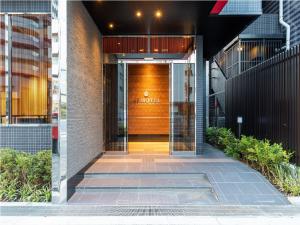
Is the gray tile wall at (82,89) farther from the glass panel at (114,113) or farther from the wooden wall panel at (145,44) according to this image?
the wooden wall panel at (145,44)

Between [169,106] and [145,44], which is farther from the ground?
[145,44]

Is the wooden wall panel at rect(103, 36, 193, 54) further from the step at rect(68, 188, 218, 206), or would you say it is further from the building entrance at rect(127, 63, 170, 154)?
the step at rect(68, 188, 218, 206)

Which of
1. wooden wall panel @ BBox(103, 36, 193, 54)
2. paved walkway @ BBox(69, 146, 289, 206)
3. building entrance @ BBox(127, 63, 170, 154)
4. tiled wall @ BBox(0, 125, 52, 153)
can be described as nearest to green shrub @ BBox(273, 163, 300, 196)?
paved walkway @ BBox(69, 146, 289, 206)

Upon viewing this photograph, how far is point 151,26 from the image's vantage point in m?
8.67

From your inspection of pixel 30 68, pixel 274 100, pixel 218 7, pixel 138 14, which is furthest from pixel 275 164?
pixel 30 68

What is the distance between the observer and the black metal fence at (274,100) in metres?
7.00

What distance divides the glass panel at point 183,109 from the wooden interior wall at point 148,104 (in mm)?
3865

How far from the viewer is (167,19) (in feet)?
26.2

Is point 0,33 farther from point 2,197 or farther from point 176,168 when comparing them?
point 176,168

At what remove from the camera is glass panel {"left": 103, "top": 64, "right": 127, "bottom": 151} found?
9625 millimetres

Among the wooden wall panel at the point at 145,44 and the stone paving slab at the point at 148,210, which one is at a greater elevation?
the wooden wall panel at the point at 145,44

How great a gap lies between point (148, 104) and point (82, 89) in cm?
671

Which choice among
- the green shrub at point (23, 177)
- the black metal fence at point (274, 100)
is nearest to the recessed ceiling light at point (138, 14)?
the black metal fence at point (274, 100)
